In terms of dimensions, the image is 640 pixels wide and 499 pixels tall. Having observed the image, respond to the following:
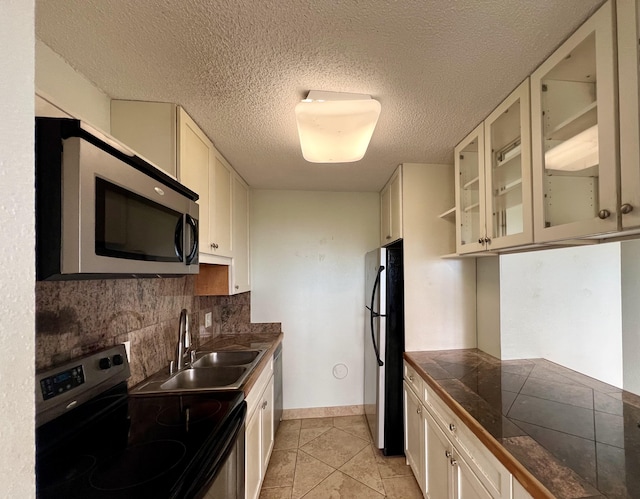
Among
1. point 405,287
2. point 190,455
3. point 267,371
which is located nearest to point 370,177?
point 405,287

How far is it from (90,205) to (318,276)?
230 centimetres

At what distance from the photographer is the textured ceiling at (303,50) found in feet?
2.88

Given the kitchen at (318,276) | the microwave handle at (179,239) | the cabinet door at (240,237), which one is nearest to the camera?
the microwave handle at (179,239)

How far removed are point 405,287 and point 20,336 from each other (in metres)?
2.04

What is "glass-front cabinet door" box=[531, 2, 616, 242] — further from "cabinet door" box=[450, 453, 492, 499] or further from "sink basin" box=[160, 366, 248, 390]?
"sink basin" box=[160, 366, 248, 390]

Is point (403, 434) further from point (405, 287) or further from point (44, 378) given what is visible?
point (44, 378)

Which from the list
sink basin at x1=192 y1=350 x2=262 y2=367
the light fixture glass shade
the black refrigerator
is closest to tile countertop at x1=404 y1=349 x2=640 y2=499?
the black refrigerator

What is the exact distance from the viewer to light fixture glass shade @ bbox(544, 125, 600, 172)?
3.14 ft

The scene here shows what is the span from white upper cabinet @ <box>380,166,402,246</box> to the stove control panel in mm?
2001

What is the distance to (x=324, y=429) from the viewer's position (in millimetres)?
2598

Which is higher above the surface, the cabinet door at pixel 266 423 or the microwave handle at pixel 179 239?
the microwave handle at pixel 179 239

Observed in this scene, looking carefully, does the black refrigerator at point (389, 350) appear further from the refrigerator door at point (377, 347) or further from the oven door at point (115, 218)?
the oven door at point (115, 218)

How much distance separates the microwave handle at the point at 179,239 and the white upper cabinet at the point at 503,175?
4.88 ft

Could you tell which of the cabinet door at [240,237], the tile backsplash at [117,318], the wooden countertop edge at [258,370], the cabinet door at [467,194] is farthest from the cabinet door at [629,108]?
the cabinet door at [240,237]
